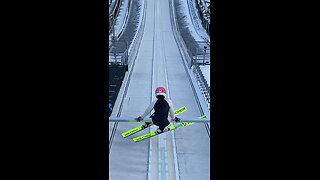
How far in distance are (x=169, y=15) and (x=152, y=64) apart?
7796 mm

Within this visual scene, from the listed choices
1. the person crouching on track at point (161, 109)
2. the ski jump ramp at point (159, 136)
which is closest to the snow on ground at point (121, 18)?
the ski jump ramp at point (159, 136)

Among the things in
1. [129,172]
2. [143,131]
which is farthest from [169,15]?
[129,172]

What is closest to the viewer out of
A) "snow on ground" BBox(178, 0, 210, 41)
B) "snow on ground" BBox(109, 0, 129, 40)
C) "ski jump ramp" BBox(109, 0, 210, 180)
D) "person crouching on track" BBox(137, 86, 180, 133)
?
"ski jump ramp" BBox(109, 0, 210, 180)

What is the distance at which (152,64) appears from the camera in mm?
9688

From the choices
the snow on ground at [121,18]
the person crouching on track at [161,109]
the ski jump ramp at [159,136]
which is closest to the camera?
the ski jump ramp at [159,136]

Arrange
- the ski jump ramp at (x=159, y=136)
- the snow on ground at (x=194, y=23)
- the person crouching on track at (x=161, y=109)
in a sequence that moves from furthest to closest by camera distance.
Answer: the snow on ground at (x=194, y=23) → the person crouching on track at (x=161, y=109) → the ski jump ramp at (x=159, y=136)

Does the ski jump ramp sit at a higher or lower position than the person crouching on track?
lower

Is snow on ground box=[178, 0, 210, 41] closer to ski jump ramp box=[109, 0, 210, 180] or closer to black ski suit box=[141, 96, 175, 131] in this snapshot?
ski jump ramp box=[109, 0, 210, 180]

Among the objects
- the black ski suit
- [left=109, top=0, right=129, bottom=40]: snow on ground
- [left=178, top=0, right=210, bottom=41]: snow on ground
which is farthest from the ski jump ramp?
[left=109, top=0, right=129, bottom=40]: snow on ground

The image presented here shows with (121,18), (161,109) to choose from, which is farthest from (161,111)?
(121,18)

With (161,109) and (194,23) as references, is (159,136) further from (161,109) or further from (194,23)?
(194,23)

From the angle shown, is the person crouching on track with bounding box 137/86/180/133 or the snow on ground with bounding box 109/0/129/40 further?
the snow on ground with bounding box 109/0/129/40

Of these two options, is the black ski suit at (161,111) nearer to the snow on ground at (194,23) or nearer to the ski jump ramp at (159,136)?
the ski jump ramp at (159,136)

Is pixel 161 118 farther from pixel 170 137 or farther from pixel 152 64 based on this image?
pixel 152 64
